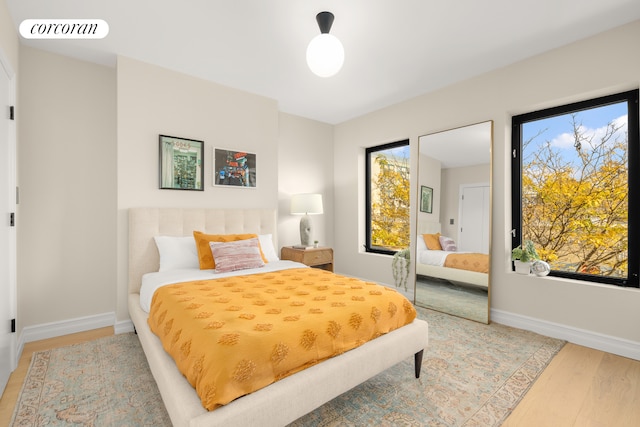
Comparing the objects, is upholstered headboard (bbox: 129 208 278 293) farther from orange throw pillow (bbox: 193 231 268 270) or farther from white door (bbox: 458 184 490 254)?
white door (bbox: 458 184 490 254)

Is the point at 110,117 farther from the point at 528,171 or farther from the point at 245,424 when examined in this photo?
the point at 528,171

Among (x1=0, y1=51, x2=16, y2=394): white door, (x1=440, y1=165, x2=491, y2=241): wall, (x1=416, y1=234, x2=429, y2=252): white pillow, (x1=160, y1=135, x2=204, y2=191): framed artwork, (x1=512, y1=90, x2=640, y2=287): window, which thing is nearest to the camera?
(x1=0, y1=51, x2=16, y2=394): white door

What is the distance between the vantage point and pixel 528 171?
3.12 meters

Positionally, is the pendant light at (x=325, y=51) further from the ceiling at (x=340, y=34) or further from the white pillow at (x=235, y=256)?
the white pillow at (x=235, y=256)

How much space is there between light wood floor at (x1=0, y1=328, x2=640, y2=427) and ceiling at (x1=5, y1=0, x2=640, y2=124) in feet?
8.82

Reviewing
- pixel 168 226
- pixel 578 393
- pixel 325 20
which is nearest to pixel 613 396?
pixel 578 393

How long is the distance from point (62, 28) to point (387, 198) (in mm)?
4017

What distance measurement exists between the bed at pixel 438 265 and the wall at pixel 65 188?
353 cm

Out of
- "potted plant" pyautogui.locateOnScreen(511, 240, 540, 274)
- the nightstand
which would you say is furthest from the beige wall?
"potted plant" pyautogui.locateOnScreen(511, 240, 540, 274)

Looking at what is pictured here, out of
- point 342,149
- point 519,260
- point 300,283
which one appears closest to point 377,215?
point 342,149

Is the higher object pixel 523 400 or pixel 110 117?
pixel 110 117

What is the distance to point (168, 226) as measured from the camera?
10.2 ft

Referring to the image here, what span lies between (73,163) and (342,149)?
3.51m

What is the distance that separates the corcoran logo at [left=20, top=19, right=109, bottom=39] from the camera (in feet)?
7.93
